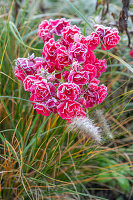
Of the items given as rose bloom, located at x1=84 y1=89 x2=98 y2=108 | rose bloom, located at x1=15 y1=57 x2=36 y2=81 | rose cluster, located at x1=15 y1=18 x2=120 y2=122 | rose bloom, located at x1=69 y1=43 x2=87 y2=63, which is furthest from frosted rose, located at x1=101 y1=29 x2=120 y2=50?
rose bloom, located at x1=15 y1=57 x2=36 y2=81

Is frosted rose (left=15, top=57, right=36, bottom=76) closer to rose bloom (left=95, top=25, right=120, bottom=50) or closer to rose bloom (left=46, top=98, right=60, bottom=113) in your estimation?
rose bloom (left=46, top=98, right=60, bottom=113)

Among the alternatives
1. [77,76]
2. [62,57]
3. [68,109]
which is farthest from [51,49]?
[68,109]

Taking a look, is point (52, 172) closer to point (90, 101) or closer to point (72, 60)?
point (90, 101)

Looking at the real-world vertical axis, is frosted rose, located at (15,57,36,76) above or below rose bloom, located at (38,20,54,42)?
below

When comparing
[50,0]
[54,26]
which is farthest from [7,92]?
[50,0]

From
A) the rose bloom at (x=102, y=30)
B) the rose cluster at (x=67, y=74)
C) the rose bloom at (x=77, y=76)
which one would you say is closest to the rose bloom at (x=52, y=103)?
the rose cluster at (x=67, y=74)

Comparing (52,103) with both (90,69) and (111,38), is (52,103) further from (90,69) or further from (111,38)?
(111,38)

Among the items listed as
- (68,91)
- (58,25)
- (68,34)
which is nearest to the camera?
(68,91)
